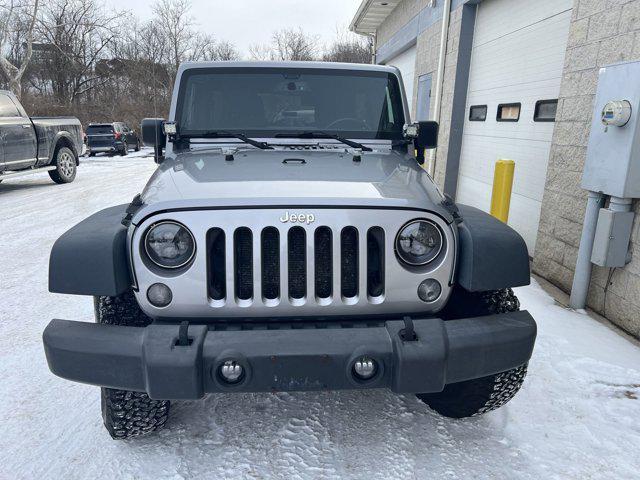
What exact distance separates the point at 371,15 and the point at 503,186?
478 inches

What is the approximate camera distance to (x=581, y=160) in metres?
4.32

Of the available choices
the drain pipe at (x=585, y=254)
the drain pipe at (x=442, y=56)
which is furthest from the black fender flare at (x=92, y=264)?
the drain pipe at (x=442, y=56)

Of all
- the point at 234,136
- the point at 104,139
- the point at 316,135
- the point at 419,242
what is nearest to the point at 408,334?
the point at 419,242

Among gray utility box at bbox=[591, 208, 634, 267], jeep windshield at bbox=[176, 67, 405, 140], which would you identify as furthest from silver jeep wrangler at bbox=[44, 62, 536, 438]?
gray utility box at bbox=[591, 208, 634, 267]

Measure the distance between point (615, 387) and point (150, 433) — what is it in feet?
8.89

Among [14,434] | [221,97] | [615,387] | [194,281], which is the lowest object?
[14,434]

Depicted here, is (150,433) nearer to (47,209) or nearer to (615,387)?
(615,387)

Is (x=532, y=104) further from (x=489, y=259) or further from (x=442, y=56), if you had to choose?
(x=489, y=259)

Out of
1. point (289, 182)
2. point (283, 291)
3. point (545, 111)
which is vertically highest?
point (545, 111)

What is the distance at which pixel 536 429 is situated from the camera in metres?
2.61

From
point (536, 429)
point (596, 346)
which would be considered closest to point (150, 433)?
point (536, 429)

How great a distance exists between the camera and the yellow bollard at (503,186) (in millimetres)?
5344

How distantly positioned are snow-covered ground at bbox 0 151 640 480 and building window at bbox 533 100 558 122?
2758 mm

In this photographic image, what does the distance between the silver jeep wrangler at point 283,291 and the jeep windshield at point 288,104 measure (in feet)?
3.09
